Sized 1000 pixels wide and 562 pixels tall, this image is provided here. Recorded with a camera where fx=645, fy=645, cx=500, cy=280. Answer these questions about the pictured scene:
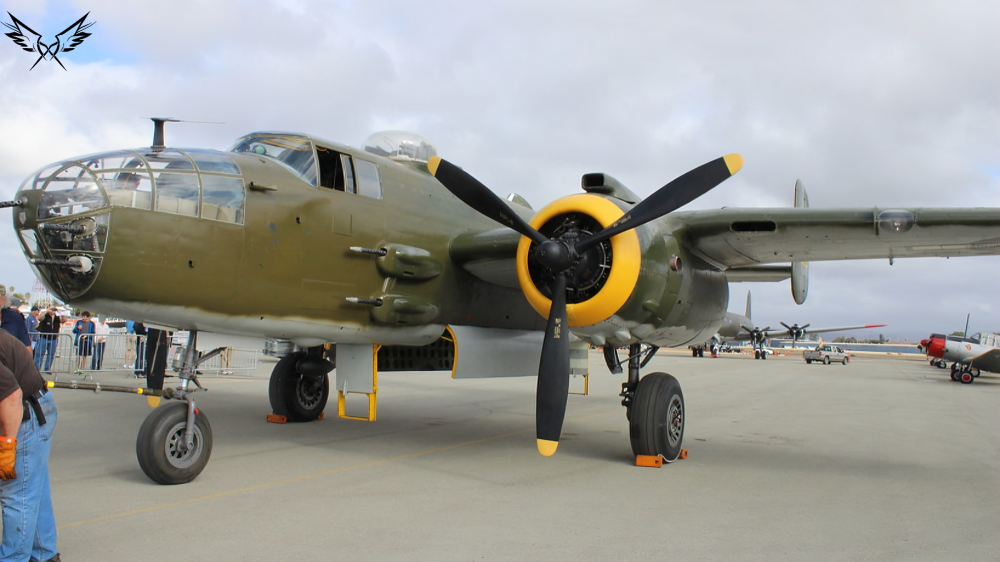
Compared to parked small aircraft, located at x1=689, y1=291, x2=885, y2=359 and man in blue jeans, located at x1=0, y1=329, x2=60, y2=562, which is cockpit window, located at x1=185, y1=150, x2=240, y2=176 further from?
parked small aircraft, located at x1=689, y1=291, x2=885, y2=359

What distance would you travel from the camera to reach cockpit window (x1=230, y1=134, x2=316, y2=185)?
7.36 meters

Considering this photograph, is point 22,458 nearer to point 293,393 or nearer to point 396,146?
point 396,146

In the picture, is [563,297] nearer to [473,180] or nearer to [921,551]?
[473,180]

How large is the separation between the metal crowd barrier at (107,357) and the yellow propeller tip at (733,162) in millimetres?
9667

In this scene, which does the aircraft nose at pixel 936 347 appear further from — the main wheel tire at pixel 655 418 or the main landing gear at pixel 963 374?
the main wheel tire at pixel 655 418

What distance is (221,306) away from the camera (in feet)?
21.4

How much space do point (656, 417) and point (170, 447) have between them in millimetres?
5217

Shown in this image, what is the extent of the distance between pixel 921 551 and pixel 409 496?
13.4ft

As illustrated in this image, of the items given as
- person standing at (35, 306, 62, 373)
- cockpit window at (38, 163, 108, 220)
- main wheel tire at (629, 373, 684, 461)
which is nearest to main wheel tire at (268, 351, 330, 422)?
cockpit window at (38, 163, 108, 220)

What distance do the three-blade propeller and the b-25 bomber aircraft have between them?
0.02 m

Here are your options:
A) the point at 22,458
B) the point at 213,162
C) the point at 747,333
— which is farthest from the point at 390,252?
the point at 747,333

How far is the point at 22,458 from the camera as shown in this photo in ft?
12.2

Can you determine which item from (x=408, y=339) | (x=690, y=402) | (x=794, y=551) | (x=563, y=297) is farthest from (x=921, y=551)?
(x=690, y=402)

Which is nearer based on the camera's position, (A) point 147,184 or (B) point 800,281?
(A) point 147,184
